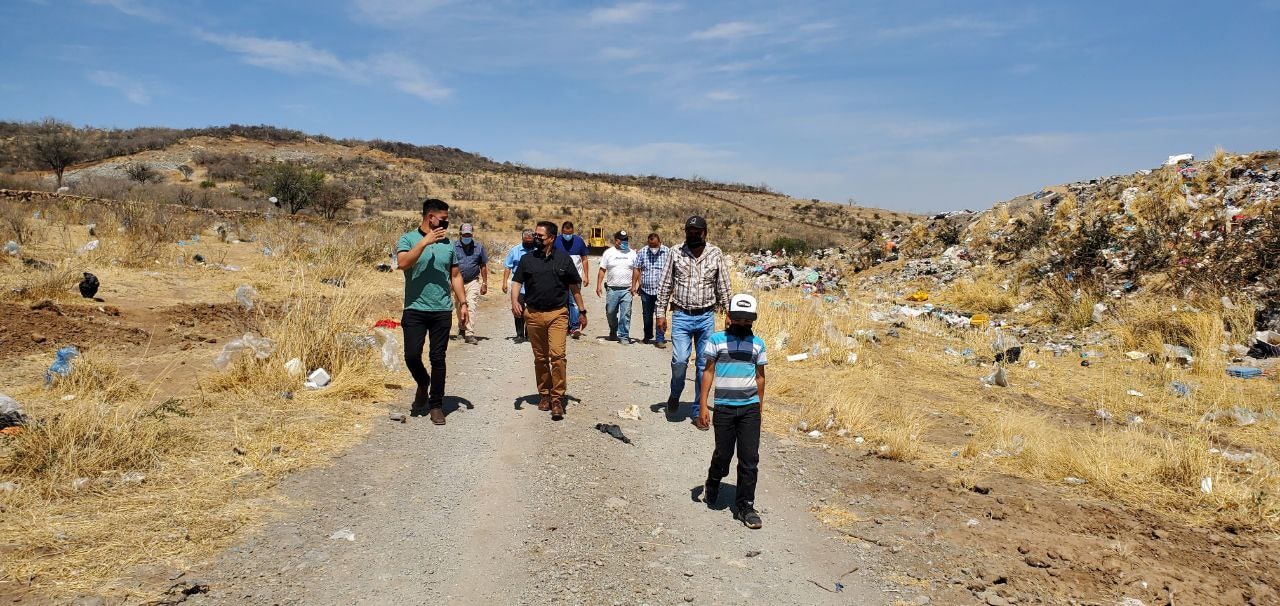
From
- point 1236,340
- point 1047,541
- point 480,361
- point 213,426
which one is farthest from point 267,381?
point 1236,340

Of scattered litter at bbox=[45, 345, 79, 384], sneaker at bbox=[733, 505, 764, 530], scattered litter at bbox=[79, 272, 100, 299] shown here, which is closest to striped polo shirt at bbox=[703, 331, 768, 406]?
sneaker at bbox=[733, 505, 764, 530]

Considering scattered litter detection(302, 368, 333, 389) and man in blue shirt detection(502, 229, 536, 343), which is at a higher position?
man in blue shirt detection(502, 229, 536, 343)

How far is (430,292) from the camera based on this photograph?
6.34 meters

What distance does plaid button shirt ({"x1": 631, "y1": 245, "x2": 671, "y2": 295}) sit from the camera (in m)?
10.5

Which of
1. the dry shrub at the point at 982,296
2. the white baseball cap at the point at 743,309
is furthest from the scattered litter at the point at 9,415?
the dry shrub at the point at 982,296

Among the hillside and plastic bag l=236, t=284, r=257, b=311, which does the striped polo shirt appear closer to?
plastic bag l=236, t=284, r=257, b=311

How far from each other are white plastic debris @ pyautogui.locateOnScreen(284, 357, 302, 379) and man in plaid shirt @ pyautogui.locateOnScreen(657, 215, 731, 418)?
12.5 feet

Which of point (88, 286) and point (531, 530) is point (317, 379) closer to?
point (531, 530)

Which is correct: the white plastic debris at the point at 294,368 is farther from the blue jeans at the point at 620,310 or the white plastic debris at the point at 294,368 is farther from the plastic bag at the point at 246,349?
the blue jeans at the point at 620,310

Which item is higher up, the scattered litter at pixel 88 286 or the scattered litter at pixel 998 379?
the scattered litter at pixel 88 286

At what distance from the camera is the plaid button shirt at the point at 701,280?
6.77 meters

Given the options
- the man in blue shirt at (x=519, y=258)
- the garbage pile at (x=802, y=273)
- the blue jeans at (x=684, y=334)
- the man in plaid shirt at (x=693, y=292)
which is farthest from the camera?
the garbage pile at (x=802, y=273)

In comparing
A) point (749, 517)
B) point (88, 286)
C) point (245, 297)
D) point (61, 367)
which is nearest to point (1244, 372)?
point (749, 517)

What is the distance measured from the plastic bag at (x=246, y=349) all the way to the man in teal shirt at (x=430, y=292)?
183 centimetres
